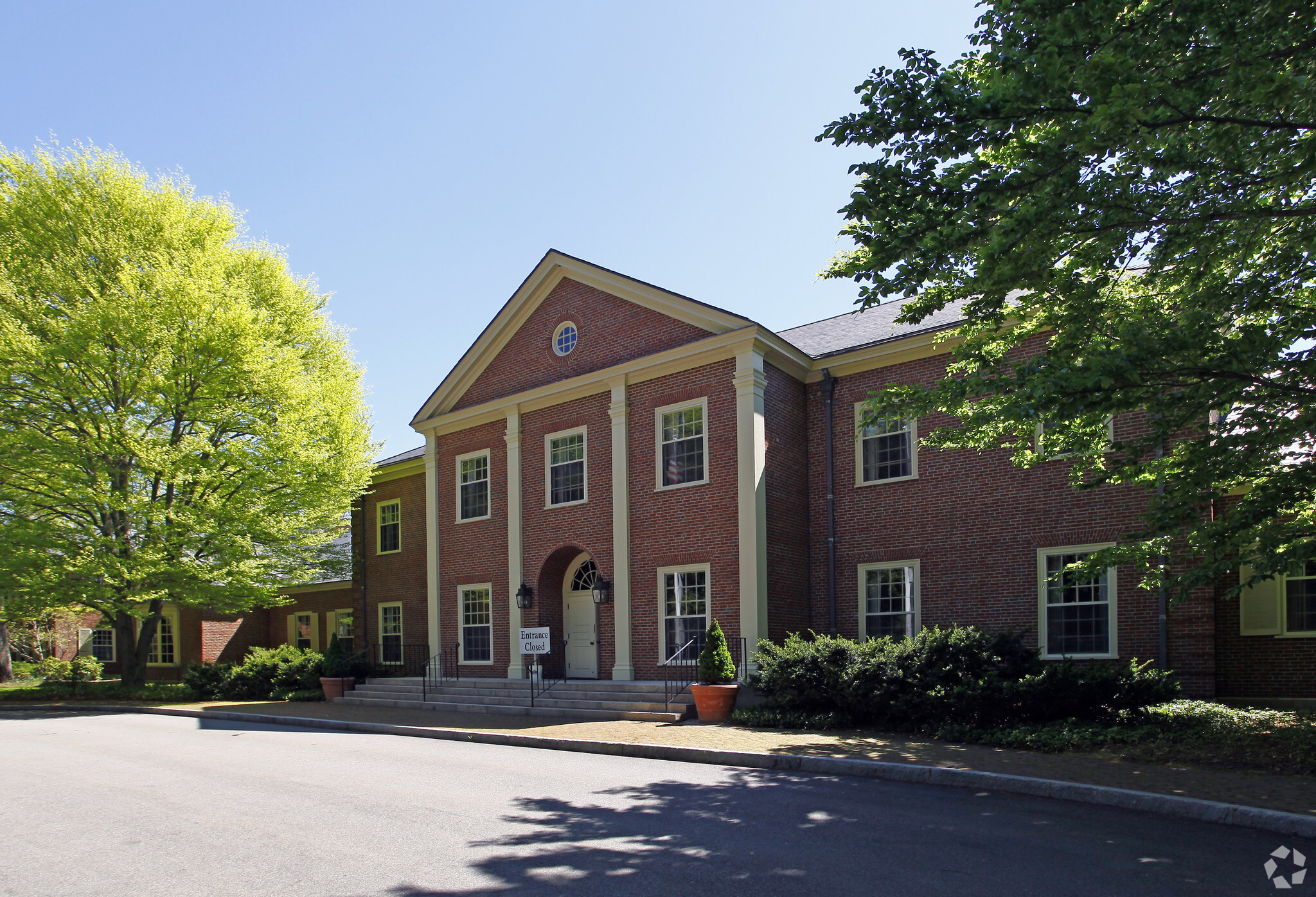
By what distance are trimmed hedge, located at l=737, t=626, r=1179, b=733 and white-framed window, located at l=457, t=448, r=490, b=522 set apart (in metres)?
10.6

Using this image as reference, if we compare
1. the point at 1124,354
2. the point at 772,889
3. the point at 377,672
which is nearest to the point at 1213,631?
the point at 1124,354

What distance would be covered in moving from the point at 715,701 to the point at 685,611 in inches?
139

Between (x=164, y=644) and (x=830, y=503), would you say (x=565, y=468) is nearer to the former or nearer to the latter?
(x=830, y=503)

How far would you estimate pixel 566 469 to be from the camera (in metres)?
20.9

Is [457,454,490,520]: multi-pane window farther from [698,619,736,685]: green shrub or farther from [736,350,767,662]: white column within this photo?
[698,619,736,685]: green shrub

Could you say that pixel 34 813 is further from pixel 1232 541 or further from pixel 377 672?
pixel 377 672

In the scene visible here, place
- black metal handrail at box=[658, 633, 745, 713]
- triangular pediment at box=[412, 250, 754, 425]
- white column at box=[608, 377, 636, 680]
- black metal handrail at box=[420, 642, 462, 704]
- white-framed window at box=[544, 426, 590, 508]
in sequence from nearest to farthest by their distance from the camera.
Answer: black metal handrail at box=[658, 633, 745, 713] < white column at box=[608, 377, 636, 680] < triangular pediment at box=[412, 250, 754, 425] < white-framed window at box=[544, 426, 590, 508] < black metal handrail at box=[420, 642, 462, 704]

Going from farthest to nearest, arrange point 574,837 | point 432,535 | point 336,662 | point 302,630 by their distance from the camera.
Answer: point 302,630 → point 432,535 → point 336,662 → point 574,837

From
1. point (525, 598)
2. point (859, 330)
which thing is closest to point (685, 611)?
point (525, 598)

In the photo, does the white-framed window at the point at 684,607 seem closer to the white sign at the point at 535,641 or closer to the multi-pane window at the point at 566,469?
the white sign at the point at 535,641

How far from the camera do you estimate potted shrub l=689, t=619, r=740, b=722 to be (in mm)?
14938

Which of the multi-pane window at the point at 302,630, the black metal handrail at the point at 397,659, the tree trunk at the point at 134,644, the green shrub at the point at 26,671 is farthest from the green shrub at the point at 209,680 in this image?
the green shrub at the point at 26,671

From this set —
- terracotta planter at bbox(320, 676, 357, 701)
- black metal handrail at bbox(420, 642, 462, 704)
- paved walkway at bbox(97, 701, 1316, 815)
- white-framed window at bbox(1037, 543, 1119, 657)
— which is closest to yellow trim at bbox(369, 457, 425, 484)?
black metal handrail at bbox(420, 642, 462, 704)

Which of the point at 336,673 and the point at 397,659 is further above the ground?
the point at 336,673
